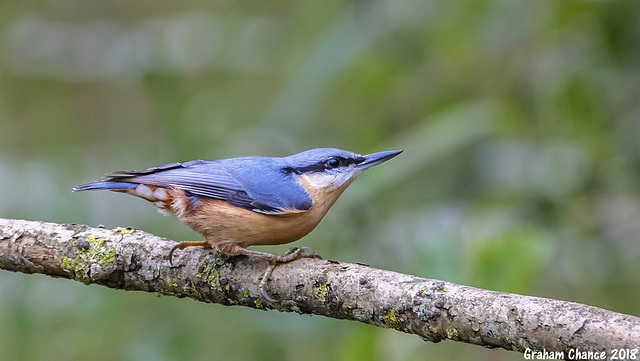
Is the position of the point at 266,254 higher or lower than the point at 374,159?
lower

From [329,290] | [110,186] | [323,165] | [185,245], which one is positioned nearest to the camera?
[329,290]

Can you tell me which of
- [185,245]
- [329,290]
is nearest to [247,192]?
[185,245]

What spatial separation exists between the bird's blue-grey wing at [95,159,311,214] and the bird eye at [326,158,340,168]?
0.24 m

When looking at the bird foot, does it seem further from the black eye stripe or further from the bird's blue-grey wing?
the black eye stripe

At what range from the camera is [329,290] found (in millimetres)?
2219

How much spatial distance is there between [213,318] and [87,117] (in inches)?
145

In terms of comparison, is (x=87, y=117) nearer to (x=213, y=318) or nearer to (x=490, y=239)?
(x=213, y=318)

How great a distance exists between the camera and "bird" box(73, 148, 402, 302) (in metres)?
2.75

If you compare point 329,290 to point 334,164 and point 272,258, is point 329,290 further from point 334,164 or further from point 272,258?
point 334,164

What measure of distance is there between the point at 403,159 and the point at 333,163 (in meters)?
0.46

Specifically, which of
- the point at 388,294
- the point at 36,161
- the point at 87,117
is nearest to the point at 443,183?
the point at 388,294

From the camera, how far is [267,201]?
2822mm

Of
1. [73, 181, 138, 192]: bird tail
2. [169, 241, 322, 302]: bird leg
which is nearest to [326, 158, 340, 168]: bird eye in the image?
[169, 241, 322, 302]: bird leg

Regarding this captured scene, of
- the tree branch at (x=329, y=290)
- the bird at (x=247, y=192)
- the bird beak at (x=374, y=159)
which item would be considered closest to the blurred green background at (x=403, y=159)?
the bird beak at (x=374, y=159)
